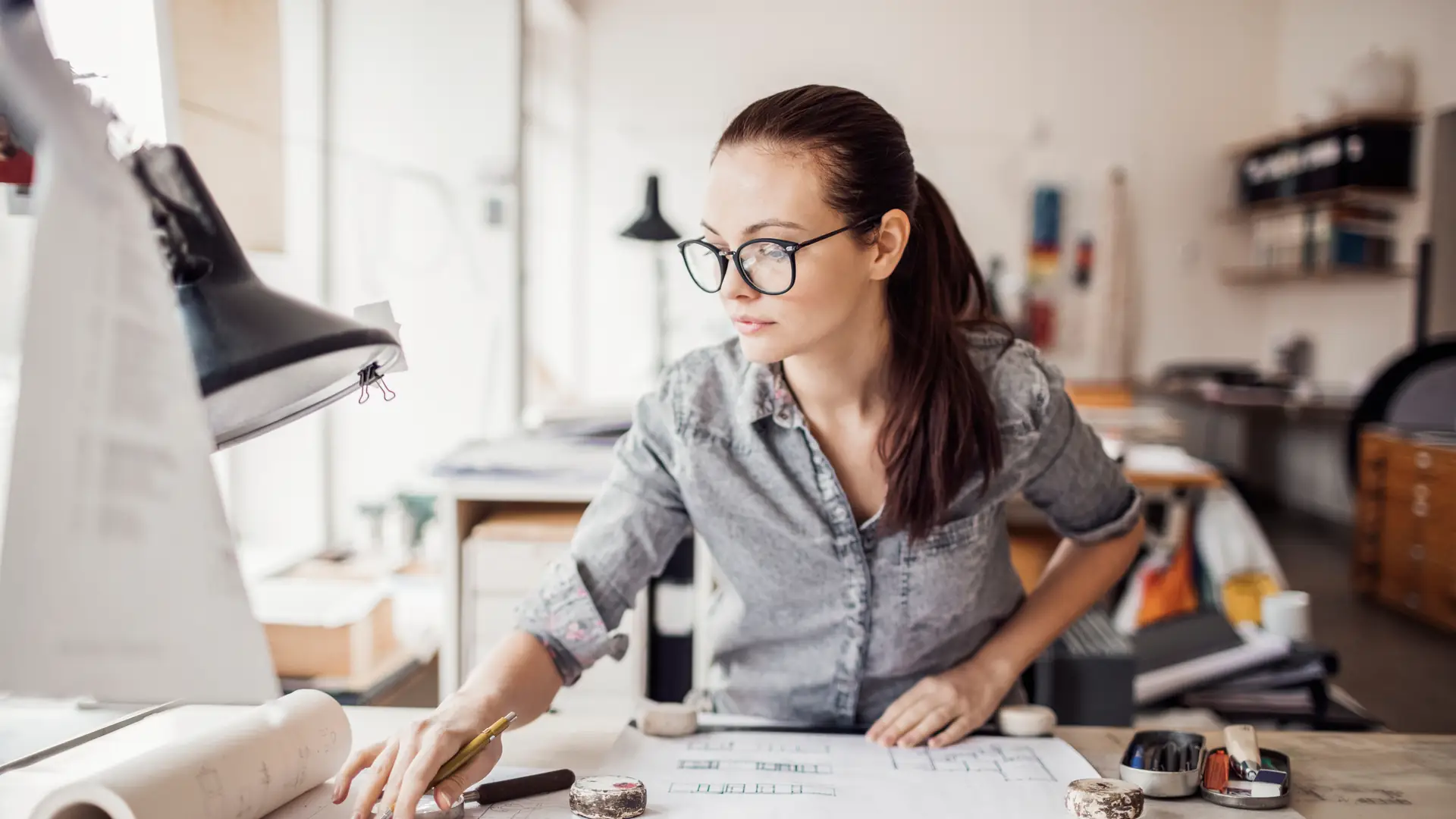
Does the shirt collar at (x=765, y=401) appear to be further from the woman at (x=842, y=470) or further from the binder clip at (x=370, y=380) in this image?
the binder clip at (x=370, y=380)

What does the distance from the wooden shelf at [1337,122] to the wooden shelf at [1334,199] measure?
31 centimetres

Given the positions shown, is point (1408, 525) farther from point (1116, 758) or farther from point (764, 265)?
point (764, 265)

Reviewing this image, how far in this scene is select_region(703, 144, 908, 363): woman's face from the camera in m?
1.00

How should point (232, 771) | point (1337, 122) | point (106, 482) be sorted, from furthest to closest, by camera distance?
point (1337, 122) < point (232, 771) < point (106, 482)

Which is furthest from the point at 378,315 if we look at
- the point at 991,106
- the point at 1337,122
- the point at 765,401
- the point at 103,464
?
the point at 1337,122

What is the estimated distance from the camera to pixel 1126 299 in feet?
20.2

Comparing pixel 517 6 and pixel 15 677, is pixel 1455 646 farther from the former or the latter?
pixel 15 677

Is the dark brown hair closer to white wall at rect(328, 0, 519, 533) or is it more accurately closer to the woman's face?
the woman's face

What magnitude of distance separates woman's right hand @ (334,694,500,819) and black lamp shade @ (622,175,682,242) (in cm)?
176

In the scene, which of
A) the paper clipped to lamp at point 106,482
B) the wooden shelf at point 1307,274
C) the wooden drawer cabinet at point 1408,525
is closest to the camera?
the paper clipped to lamp at point 106,482

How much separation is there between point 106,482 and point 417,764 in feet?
1.04

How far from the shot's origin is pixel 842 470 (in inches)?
46.6

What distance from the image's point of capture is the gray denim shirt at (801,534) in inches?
44.9

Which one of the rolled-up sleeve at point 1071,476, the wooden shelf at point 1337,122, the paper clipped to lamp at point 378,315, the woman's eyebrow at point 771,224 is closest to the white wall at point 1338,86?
the wooden shelf at point 1337,122
